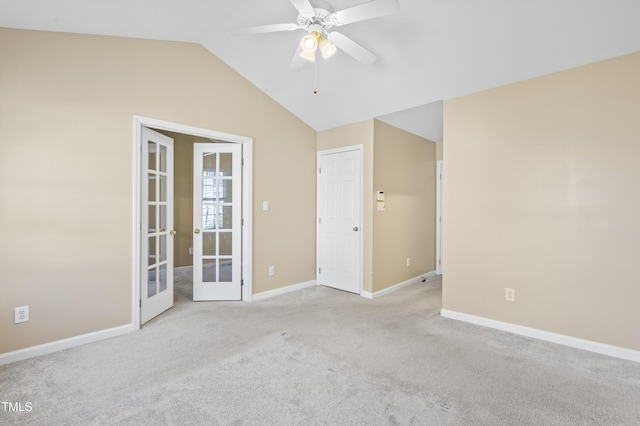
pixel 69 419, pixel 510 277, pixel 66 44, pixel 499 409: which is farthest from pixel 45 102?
pixel 510 277

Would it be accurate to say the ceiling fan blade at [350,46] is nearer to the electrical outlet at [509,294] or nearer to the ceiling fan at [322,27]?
A: the ceiling fan at [322,27]

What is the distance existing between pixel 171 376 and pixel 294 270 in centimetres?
235

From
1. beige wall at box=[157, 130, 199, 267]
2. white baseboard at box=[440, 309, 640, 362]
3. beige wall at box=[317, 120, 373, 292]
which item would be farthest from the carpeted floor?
beige wall at box=[157, 130, 199, 267]

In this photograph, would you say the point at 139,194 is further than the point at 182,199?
No

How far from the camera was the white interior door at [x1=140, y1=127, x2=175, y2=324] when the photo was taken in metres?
3.16

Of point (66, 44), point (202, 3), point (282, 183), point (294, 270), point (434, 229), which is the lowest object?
point (294, 270)

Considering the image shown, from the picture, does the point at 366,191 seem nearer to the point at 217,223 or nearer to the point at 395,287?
the point at 395,287

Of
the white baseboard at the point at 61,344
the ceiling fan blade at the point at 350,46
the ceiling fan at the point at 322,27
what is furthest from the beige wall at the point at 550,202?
the white baseboard at the point at 61,344

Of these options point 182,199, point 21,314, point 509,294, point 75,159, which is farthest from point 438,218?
point 21,314

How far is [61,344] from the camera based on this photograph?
2.58 metres

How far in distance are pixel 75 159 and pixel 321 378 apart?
2.71 m

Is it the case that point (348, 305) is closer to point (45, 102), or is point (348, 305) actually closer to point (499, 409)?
point (499, 409)

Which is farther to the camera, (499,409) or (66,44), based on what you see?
(66,44)

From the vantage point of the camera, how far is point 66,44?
2613 millimetres
